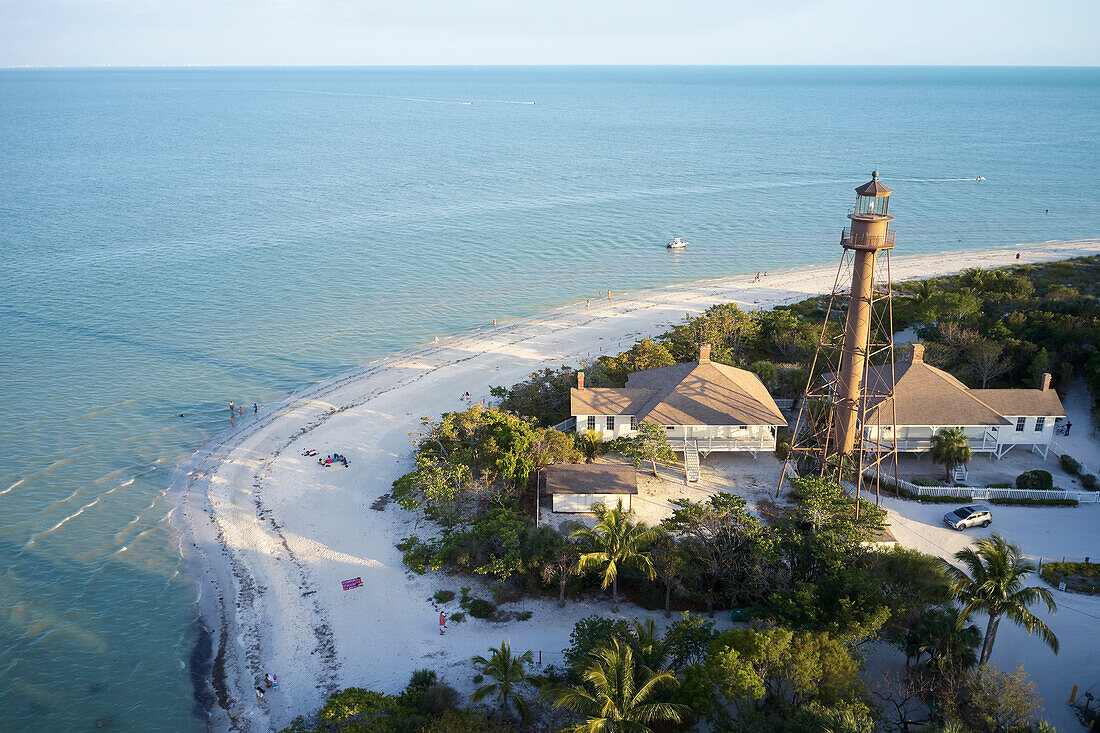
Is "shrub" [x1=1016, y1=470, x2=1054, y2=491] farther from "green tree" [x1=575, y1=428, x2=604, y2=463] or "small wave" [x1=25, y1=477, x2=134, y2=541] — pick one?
"small wave" [x1=25, y1=477, x2=134, y2=541]

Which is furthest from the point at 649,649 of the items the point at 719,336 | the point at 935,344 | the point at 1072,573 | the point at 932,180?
the point at 932,180

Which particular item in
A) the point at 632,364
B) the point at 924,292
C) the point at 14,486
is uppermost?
the point at 924,292

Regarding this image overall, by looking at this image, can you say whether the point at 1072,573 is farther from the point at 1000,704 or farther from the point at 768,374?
the point at 768,374

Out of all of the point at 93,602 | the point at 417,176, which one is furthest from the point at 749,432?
the point at 417,176

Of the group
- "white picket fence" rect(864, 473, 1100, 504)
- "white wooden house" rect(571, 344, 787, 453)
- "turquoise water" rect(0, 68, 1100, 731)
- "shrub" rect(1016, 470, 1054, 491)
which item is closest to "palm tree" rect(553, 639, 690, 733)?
"turquoise water" rect(0, 68, 1100, 731)

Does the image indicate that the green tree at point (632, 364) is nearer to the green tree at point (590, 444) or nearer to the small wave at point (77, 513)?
the green tree at point (590, 444)

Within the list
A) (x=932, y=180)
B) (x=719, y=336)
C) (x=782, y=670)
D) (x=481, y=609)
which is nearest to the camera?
(x=782, y=670)

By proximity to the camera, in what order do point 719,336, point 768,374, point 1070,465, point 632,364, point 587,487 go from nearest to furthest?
point 587,487 < point 1070,465 < point 768,374 < point 632,364 < point 719,336
